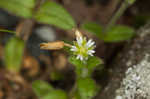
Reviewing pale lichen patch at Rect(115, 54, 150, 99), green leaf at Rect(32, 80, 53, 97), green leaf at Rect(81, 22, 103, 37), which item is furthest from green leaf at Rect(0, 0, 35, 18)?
pale lichen patch at Rect(115, 54, 150, 99)

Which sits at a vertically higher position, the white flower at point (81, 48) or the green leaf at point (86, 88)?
the white flower at point (81, 48)

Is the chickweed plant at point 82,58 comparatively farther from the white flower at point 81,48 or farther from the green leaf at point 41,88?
the green leaf at point 41,88

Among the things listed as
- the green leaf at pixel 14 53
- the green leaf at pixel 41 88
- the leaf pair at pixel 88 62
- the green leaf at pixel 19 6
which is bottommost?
the leaf pair at pixel 88 62

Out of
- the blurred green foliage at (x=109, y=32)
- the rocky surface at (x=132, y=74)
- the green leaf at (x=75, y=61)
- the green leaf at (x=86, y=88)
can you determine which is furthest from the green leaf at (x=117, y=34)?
the green leaf at (x=75, y=61)

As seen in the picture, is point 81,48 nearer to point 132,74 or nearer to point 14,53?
point 132,74

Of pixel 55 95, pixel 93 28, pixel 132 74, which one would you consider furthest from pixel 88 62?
pixel 93 28

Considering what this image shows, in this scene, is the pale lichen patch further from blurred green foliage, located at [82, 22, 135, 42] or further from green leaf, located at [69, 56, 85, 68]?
blurred green foliage, located at [82, 22, 135, 42]
